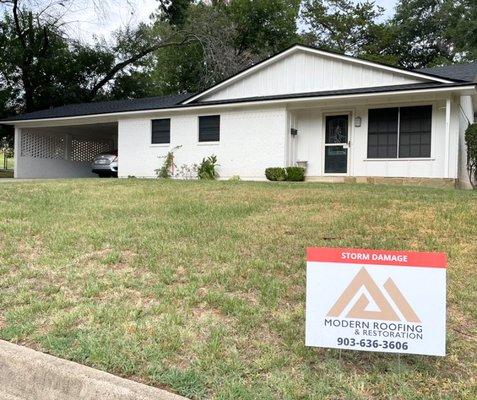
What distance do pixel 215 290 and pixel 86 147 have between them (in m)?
22.0

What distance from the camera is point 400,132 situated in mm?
13891

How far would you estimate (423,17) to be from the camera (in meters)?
36.1

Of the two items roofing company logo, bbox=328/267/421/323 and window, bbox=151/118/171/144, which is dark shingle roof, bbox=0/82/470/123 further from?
roofing company logo, bbox=328/267/421/323

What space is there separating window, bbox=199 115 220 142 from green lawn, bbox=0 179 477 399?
29.6ft

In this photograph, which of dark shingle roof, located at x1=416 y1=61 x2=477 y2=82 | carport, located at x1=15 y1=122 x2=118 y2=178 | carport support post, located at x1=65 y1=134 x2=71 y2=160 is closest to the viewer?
dark shingle roof, located at x1=416 y1=61 x2=477 y2=82

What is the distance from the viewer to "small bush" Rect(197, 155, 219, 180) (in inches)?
618

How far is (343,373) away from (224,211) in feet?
14.1

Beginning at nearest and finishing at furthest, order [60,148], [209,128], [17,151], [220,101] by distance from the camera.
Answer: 1. [220,101]
2. [209,128]
3. [17,151]
4. [60,148]

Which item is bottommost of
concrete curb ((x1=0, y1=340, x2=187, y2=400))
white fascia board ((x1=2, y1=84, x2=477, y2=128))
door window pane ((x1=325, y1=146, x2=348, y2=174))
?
concrete curb ((x1=0, y1=340, x2=187, y2=400))

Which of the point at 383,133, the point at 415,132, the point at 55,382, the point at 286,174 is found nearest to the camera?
the point at 55,382

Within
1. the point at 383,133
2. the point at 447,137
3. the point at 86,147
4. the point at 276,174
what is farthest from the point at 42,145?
the point at 447,137

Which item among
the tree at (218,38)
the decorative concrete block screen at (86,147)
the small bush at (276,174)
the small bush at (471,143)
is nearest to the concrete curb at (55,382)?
the small bush at (276,174)

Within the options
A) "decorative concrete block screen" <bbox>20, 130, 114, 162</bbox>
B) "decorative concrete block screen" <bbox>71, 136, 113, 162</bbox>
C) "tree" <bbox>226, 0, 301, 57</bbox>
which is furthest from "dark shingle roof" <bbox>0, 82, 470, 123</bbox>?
"tree" <bbox>226, 0, 301, 57</bbox>

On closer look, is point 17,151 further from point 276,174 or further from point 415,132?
point 415,132
